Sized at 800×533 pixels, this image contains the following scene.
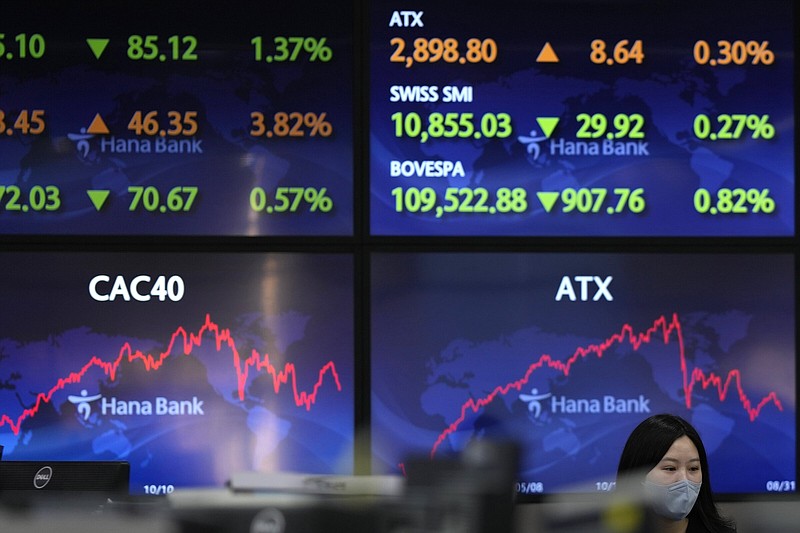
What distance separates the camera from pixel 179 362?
11.7 ft

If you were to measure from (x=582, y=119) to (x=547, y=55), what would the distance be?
0.81 ft

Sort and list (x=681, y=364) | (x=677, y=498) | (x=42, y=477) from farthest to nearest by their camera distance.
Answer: (x=681, y=364), (x=677, y=498), (x=42, y=477)

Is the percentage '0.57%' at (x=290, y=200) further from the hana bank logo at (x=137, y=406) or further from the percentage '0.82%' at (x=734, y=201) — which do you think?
the percentage '0.82%' at (x=734, y=201)

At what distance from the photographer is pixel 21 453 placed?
11.5 feet

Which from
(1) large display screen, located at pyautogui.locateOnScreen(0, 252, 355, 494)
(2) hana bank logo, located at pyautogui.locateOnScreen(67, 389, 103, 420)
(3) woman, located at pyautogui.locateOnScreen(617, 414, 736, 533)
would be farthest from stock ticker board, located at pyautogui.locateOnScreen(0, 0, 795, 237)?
(3) woman, located at pyautogui.locateOnScreen(617, 414, 736, 533)

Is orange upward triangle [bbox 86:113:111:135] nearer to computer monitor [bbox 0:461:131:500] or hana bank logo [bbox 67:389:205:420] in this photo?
hana bank logo [bbox 67:389:205:420]

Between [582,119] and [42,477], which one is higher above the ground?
[582,119]

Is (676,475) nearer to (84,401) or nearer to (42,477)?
(42,477)

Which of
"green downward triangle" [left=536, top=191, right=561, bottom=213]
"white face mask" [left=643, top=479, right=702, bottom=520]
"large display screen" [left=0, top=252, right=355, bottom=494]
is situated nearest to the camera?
"white face mask" [left=643, top=479, right=702, bottom=520]

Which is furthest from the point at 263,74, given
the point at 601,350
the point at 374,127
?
the point at 601,350

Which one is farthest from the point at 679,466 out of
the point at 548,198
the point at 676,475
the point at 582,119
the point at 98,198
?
the point at 98,198

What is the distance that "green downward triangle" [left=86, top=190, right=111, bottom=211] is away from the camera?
3576mm

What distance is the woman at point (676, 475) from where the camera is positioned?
2.70 m

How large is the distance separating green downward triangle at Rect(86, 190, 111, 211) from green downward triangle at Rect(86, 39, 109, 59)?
45cm
